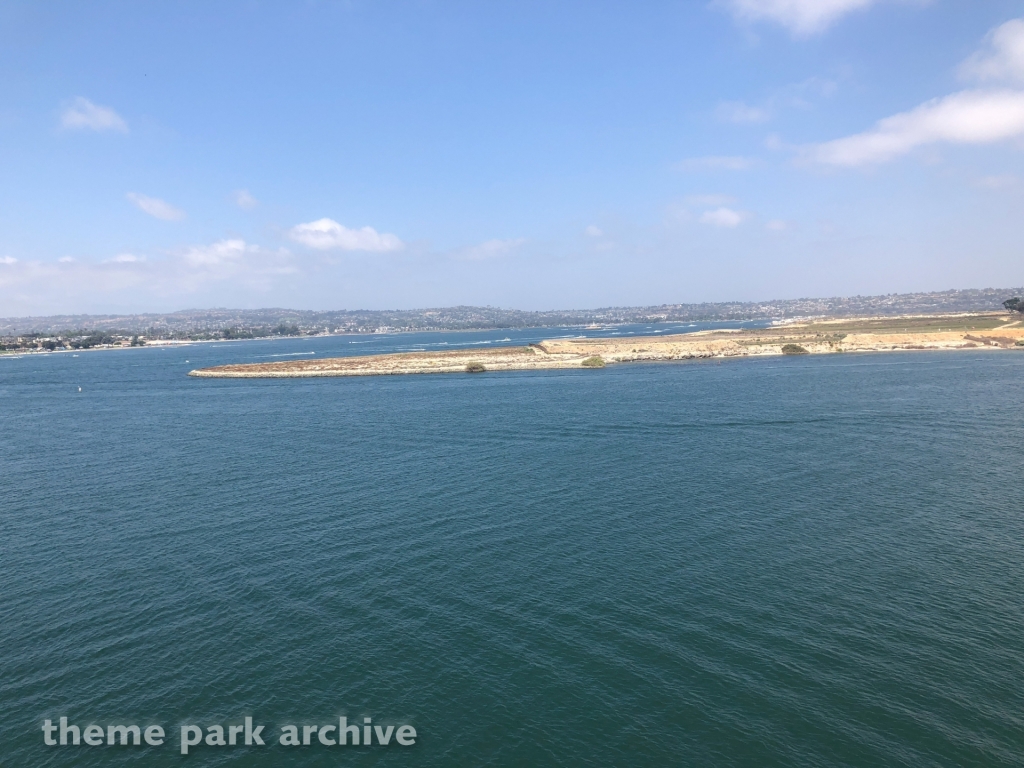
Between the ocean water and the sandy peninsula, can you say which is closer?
the ocean water

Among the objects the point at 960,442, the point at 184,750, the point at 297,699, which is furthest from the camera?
the point at 960,442

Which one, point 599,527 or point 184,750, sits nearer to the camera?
point 184,750

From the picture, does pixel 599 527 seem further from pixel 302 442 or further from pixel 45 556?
pixel 302 442

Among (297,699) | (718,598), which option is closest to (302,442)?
(297,699)

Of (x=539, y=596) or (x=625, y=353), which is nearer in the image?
(x=539, y=596)

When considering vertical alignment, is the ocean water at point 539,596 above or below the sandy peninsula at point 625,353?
below

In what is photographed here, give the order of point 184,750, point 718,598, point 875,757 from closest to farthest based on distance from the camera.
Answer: point 875,757 < point 184,750 < point 718,598

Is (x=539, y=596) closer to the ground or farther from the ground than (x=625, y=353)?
closer to the ground

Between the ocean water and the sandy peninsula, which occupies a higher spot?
the sandy peninsula
